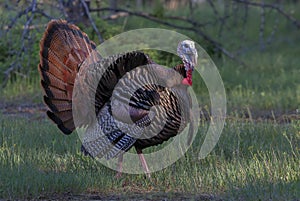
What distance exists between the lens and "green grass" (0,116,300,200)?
5.68 metres

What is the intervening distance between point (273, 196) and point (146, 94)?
146 cm

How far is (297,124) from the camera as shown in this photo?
25.8 feet

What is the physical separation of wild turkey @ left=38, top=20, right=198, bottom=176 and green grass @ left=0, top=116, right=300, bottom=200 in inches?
12.7

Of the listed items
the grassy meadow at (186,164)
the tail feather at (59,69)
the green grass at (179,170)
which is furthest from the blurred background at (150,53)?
the tail feather at (59,69)

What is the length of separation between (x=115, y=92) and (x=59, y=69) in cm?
63

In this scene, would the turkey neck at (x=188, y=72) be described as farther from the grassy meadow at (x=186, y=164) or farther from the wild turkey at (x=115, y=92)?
the grassy meadow at (x=186, y=164)

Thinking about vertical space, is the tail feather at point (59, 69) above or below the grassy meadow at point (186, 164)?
above

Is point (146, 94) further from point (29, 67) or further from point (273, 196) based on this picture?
point (29, 67)

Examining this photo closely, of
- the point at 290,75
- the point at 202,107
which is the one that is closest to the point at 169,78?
the point at 202,107

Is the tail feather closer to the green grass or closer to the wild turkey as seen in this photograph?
the wild turkey

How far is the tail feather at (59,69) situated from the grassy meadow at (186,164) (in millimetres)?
478

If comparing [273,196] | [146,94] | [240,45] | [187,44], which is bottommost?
[240,45]

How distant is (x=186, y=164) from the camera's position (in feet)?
21.7

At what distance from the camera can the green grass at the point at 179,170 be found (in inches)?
224
